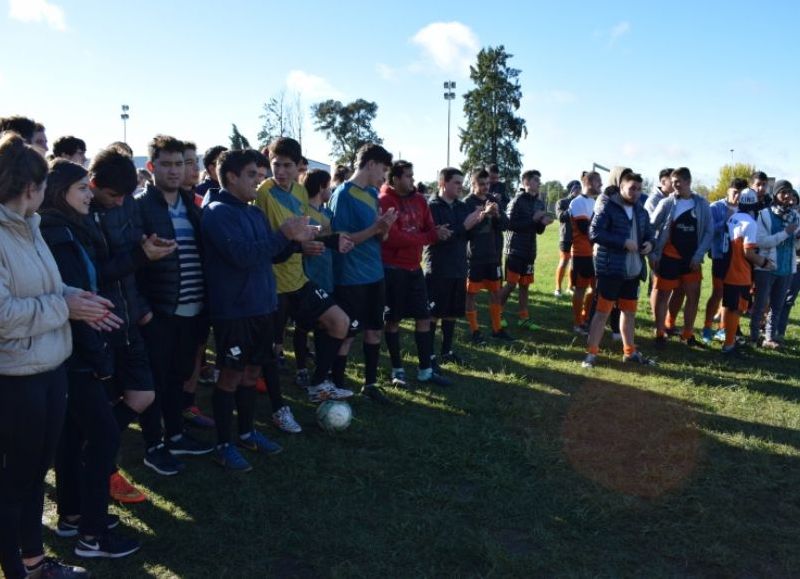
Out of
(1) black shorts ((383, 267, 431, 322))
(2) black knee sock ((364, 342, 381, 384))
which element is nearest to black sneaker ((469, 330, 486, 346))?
(1) black shorts ((383, 267, 431, 322))

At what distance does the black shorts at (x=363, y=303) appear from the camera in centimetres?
561

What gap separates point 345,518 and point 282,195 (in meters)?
2.57

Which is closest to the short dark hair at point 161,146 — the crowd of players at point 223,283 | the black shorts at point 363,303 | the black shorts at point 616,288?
the crowd of players at point 223,283

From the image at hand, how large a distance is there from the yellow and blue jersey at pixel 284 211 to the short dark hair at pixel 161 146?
90 cm

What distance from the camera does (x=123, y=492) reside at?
3.87 metres

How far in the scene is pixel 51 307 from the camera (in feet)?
8.68

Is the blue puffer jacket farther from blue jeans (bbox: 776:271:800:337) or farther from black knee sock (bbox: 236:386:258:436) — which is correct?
black knee sock (bbox: 236:386:258:436)

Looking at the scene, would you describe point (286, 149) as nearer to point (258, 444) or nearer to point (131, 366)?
point (131, 366)

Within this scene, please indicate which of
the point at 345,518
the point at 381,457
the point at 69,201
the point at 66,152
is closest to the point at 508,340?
the point at 381,457

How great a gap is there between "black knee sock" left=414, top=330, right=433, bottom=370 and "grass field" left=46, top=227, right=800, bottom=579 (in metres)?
0.36

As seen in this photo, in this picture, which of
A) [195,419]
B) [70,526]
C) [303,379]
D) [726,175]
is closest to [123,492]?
[70,526]

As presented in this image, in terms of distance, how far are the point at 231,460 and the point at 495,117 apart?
173 feet

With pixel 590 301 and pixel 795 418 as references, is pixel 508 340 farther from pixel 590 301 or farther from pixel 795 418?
pixel 795 418

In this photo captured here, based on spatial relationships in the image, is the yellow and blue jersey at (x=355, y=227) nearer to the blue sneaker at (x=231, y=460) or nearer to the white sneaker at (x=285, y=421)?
the white sneaker at (x=285, y=421)
